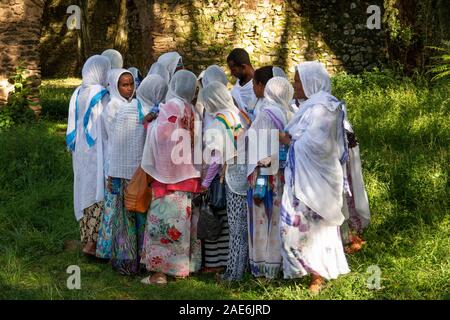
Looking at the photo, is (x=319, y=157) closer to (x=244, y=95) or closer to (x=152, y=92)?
(x=152, y=92)

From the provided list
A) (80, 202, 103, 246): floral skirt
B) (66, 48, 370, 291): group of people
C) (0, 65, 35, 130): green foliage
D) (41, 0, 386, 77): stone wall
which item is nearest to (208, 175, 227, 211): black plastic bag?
(66, 48, 370, 291): group of people

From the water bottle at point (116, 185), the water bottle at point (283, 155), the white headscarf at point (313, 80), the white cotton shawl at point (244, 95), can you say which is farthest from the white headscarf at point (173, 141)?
the white cotton shawl at point (244, 95)

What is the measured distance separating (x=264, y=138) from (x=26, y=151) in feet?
15.1

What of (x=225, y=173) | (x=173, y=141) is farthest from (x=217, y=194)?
(x=173, y=141)

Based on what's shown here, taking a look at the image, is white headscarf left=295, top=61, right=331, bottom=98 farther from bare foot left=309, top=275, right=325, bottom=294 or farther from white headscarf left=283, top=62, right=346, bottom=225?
bare foot left=309, top=275, right=325, bottom=294

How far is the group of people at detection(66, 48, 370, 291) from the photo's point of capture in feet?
15.9

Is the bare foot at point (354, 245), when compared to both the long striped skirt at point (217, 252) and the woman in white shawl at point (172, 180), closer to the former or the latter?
the long striped skirt at point (217, 252)

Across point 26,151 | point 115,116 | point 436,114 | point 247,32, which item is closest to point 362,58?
point 247,32

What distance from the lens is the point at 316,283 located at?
495 centimetres

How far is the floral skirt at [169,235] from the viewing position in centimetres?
541

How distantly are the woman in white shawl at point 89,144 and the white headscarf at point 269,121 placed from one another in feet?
5.11

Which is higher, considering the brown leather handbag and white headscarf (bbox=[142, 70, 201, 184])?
white headscarf (bbox=[142, 70, 201, 184])

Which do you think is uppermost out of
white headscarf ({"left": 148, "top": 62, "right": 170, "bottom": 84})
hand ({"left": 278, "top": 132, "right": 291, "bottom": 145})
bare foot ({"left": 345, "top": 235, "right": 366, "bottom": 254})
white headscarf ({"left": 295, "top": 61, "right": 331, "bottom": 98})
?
white headscarf ({"left": 148, "top": 62, "right": 170, "bottom": 84})

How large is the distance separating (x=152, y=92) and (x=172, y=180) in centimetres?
72
